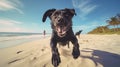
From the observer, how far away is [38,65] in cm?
390

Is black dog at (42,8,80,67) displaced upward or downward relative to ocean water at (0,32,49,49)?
upward

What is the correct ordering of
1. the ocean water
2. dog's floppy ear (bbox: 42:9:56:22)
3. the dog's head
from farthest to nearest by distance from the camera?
the ocean water < dog's floppy ear (bbox: 42:9:56:22) < the dog's head

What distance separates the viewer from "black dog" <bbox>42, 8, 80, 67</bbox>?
3.43 meters

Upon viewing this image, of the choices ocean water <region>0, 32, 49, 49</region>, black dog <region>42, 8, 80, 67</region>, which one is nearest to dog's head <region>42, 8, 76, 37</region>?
black dog <region>42, 8, 80, 67</region>

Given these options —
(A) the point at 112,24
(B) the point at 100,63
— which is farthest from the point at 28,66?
(A) the point at 112,24

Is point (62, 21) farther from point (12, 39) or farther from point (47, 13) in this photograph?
point (12, 39)

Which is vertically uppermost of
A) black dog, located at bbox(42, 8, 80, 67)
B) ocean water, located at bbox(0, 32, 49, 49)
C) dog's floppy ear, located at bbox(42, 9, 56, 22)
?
dog's floppy ear, located at bbox(42, 9, 56, 22)

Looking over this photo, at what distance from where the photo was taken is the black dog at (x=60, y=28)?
135 inches

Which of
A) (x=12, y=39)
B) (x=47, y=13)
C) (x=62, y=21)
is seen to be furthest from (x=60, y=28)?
(x=12, y=39)

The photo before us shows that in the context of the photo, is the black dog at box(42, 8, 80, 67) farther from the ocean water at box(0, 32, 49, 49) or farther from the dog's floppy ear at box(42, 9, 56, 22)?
the ocean water at box(0, 32, 49, 49)

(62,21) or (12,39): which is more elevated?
(62,21)

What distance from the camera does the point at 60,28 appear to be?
346 centimetres

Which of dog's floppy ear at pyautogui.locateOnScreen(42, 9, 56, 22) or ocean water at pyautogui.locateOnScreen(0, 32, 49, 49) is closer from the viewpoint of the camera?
dog's floppy ear at pyautogui.locateOnScreen(42, 9, 56, 22)

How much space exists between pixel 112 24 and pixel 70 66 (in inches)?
2891
